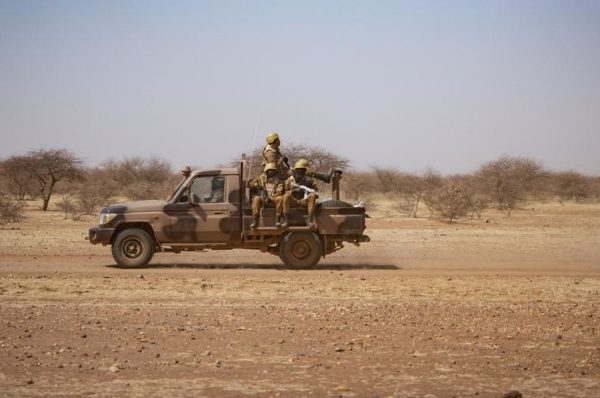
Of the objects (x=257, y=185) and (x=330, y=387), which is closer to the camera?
(x=330, y=387)

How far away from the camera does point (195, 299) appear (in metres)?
11.6

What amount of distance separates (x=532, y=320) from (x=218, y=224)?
7412 millimetres

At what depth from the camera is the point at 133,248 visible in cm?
1588

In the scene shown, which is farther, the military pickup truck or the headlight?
the headlight

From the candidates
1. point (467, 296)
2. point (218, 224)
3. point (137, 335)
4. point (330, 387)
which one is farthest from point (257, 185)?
point (330, 387)

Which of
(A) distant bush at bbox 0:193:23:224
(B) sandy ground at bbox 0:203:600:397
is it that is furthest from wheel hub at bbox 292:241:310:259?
(A) distant bush at bbox 0:193:23:224

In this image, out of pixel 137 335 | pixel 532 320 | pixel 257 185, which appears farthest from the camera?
pixel 257 185

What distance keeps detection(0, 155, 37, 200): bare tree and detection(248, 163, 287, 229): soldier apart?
3164 centimetres

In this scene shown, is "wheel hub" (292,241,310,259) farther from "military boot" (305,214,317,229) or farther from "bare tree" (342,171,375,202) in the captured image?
"bare tree" (342,171,375,202)

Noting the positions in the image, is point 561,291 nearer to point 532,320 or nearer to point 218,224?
point 532,320

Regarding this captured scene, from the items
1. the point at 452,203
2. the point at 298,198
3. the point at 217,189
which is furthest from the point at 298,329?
the point at 452,203

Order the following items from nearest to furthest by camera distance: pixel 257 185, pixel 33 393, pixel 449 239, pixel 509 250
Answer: pixel 33 393 → pixel 257 185 → pixel 509 250 → pixel 449 239

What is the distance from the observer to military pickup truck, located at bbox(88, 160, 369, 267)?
15680 millimetres

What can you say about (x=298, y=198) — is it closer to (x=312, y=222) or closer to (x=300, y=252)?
(x=312, y=222)
